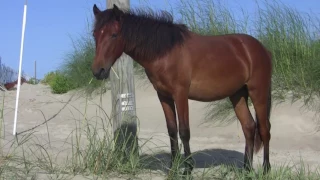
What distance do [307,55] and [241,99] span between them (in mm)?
4778

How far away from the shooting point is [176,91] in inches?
207

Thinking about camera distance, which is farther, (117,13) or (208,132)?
(208,132)

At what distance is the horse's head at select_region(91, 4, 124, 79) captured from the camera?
5.04 metres

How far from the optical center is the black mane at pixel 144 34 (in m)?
5.27

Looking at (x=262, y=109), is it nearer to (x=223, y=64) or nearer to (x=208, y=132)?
(x=223, y=64)

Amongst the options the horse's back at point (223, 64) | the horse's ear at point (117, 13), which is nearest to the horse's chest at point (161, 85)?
the horse's back at point (223, 64)

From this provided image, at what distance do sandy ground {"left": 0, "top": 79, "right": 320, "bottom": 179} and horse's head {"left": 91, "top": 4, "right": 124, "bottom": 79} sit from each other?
1767 millimetres

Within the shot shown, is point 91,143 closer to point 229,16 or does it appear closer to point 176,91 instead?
point 176,91

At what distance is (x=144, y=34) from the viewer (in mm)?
5367

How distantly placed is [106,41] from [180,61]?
0.82m

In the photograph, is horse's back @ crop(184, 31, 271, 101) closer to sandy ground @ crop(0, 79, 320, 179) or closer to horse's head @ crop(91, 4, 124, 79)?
horse's head @ crop(91, 4, 124, 79)

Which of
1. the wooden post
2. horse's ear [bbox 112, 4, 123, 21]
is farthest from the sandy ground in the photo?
horse's ear [bbox 112, 4, 123, 21]

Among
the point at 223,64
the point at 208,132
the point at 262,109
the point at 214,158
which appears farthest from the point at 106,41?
the point at 208,132

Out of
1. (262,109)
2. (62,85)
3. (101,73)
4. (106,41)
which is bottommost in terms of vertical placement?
(262,109)
